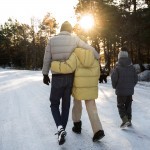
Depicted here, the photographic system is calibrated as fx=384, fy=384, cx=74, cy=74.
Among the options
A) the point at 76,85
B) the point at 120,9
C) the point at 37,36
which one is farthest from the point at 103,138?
the point at 37,36

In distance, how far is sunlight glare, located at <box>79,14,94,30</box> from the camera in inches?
1702

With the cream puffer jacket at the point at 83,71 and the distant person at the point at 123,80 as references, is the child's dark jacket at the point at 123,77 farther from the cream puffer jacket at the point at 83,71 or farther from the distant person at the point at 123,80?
the cream puffer jacket at the point at 83,71

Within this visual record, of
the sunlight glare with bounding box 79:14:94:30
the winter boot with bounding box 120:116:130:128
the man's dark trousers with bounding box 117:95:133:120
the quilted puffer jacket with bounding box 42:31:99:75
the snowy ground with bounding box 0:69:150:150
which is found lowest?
the snowy ground with bounding box 0:69:150:150

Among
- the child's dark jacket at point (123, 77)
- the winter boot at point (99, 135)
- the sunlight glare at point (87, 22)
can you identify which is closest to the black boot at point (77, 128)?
the winter boot at point (99, 135)

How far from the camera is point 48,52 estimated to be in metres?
6.30

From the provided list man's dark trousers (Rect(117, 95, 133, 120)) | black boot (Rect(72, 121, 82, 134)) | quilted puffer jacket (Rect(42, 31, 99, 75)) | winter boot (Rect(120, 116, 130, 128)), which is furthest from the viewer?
man's dark trousers (Rect(117, 95, 133, 120))

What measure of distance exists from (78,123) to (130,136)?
0.98 m

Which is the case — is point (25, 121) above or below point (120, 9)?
below

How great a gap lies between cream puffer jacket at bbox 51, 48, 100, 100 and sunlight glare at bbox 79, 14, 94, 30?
121 feet

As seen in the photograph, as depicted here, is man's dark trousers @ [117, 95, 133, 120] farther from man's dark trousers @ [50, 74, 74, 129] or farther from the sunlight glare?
the sunlight glare

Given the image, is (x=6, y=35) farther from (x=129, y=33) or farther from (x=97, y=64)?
(x=97, y=64)

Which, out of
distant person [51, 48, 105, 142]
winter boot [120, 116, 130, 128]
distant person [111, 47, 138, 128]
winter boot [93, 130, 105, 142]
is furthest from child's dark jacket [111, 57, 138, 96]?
winter boot [93, 130, 105, 142]

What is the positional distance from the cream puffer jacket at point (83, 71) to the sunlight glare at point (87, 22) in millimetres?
36963

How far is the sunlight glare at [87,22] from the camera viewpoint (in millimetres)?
43219
